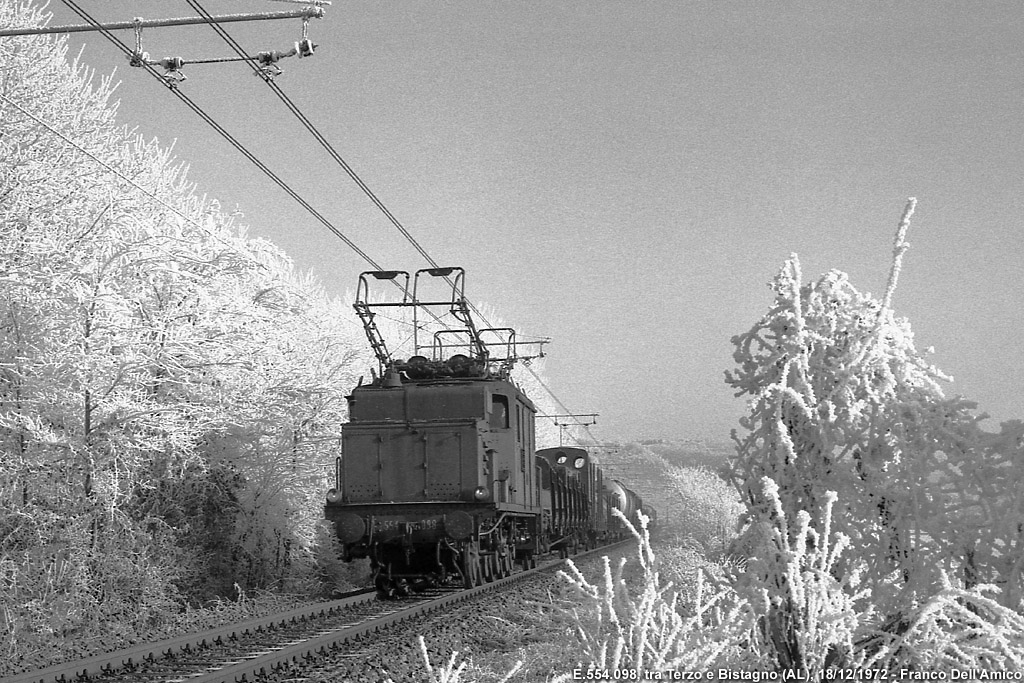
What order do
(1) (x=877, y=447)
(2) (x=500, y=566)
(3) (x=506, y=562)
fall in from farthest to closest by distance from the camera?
1. (3) (x=506, y=562)
2. (2) (x=500, y=566)
3. (1) (x=877, y=447)

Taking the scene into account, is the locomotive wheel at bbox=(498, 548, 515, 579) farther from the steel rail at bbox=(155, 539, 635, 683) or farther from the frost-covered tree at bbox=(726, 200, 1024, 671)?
the frost-covered tree at bbox=(726, 200, 1024, 671)

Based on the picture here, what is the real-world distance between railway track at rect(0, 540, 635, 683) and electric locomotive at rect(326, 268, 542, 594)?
1.27 m

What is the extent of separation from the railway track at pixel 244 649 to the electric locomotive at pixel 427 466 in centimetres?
127

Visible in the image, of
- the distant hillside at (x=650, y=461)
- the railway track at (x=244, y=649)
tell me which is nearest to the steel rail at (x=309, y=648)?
the railway track at (x=244, y=649)

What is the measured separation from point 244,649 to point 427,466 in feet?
18.0

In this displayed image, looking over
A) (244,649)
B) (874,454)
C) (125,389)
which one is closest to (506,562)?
(125,389)

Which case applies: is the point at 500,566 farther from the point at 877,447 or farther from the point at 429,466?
the point at 877,447

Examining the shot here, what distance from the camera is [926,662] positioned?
4.08 metres

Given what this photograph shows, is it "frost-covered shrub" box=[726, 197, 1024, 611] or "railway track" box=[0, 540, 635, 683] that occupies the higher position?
"frost-covered shrub" box=[726, 197, 1024, 611]

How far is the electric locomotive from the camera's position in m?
15.9

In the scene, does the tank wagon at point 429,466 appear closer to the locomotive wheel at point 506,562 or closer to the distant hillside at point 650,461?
the locomotive wheel at point 506,562

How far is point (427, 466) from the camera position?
16094 millimetres

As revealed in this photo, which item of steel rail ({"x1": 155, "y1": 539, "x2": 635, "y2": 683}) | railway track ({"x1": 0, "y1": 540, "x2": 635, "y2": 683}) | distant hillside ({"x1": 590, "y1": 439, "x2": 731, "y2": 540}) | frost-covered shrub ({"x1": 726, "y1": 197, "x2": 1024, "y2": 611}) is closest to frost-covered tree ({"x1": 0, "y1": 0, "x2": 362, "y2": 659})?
railway track ({"x1": 0, "y1": 540, "x2": 635, "y2": 683})

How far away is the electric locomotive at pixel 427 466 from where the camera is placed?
15.9 m
